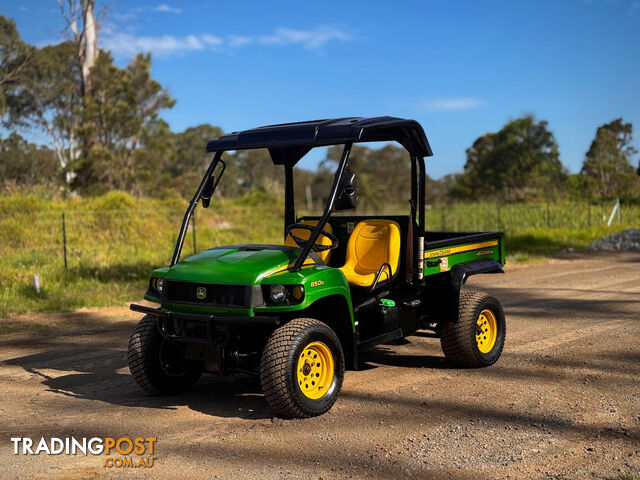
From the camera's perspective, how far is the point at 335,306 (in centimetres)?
570

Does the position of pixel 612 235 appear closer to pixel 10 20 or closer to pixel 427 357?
pixel 427 357

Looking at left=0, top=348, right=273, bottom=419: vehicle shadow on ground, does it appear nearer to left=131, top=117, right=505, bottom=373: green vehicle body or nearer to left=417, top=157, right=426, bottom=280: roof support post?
left=131, top=117, right=505, bottom=373: green vehicle body

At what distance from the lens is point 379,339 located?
6066mm

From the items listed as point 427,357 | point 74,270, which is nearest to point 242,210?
point 74,270

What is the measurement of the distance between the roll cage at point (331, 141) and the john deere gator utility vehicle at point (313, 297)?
11 mm

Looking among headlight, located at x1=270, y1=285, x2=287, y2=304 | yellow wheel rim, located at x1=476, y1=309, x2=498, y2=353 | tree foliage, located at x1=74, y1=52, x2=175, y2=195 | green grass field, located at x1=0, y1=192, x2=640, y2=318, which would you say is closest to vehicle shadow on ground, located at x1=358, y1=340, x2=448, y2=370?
yellow wheel rim, located at x1=476, y1=309, x2=498, y2=353

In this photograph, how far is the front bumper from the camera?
200 inches

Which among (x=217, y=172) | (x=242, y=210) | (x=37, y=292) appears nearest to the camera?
(x=217, y=172)

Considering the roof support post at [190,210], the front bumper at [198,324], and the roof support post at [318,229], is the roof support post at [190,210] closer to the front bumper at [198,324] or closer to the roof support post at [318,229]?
the front bumper at [198,324]

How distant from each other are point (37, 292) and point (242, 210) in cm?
1551

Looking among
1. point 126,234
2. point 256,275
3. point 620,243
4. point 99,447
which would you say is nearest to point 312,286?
point 256,275

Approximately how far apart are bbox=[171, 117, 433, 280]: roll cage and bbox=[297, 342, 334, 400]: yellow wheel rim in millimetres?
640

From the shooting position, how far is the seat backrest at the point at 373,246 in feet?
20.8

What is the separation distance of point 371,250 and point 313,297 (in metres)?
1.45
